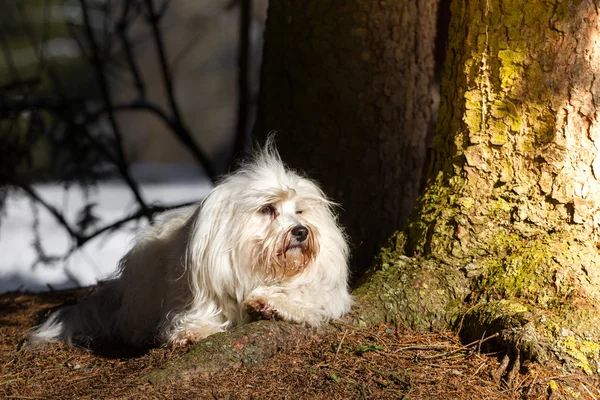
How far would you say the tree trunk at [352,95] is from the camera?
524cm

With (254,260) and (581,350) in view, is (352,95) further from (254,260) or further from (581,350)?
(581,350)

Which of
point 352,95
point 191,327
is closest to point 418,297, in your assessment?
point 191,327

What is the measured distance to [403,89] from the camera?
5391 millimetres

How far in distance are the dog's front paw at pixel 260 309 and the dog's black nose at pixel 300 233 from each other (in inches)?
15.5

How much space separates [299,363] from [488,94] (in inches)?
68.9

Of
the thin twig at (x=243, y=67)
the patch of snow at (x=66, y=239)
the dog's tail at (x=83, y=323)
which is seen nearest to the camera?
the dog's tail at (x=83, y=323)

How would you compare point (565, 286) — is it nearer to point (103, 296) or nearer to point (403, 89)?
point (403, 89)

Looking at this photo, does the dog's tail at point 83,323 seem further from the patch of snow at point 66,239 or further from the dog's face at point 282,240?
the dog's face at point 282,240

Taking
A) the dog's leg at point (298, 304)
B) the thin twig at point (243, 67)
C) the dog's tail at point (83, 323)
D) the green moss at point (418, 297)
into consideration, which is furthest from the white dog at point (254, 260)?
the thin twig at point (243, 67)

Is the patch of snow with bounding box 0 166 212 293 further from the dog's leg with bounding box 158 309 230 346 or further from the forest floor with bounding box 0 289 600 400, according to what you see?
the forest floor with bounding box 0 289 600 400

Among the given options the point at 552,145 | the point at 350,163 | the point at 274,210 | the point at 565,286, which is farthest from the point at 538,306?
the point at 350,163

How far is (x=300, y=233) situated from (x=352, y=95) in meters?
1.70

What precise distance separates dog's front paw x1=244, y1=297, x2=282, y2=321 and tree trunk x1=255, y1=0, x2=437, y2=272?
62.4 inches

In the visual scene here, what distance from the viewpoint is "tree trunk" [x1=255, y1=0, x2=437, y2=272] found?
17.2 feet
